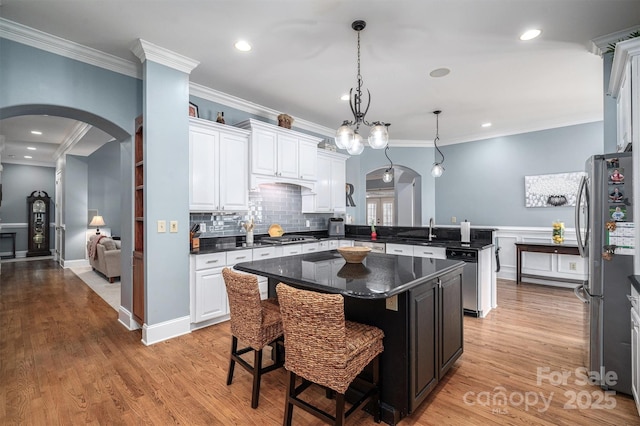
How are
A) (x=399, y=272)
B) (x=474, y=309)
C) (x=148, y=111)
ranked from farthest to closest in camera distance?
(x=474, y=309) → (x=148, y=111) → (x=399, y=272)

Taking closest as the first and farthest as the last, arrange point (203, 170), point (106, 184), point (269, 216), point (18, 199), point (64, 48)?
point (64, 48) → point (203, 170) → point (269, 216) → point (106, 184) → point (18, 199)

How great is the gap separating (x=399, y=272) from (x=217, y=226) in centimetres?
294

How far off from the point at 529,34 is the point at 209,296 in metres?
4.20

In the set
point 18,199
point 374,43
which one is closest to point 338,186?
point 374,43

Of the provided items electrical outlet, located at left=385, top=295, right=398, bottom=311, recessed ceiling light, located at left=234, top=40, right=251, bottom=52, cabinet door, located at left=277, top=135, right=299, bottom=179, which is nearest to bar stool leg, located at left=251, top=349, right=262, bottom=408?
electrical outlet, located at left=385, top=295, right=398, bottom=311

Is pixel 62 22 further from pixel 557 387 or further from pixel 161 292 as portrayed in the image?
pixel 557 387

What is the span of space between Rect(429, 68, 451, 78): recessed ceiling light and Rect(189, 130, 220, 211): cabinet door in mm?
2727

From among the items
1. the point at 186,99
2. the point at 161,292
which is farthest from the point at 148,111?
the point at 161,292

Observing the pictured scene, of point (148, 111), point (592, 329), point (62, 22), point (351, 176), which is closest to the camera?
point (592, 329)

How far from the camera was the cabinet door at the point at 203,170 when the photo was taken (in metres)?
3.64

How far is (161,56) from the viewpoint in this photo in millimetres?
3174

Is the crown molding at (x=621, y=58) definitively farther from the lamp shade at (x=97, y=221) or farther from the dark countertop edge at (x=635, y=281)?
the lamp shade at (x=97, y=221)

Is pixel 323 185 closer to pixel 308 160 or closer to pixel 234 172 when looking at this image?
pixel 308 160

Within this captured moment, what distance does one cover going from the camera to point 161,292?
322 cm
